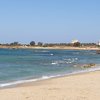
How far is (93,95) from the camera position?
15.4m

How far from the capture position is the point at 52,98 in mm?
14781

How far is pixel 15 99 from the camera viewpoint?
14719 mm

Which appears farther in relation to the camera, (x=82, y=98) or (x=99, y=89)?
(x=99, y=89)

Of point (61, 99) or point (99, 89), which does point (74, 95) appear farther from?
point (99, 89)

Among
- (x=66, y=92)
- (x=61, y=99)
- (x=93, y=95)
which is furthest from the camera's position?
(x=66, y=92)

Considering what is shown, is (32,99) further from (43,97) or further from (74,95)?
(74,95)

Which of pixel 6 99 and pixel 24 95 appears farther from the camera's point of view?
pixel 24 95

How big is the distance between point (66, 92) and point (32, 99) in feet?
8.14

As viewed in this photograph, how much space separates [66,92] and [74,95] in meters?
1.11

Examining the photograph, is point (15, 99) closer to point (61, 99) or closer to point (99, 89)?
point (61, 99)

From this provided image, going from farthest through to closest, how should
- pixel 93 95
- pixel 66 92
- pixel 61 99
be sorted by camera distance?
pixel 66 92 → pixel 93 95 → pixel 61 99

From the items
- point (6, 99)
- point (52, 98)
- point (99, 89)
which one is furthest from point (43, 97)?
point (99, 89)

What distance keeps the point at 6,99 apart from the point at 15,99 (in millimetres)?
365

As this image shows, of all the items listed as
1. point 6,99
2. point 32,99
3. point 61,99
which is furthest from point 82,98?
point 6,99
